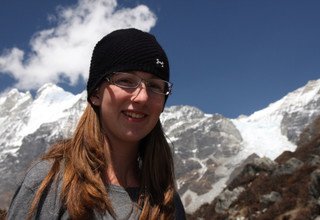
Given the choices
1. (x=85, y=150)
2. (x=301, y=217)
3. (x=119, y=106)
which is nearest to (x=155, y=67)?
(x=119, y=106)

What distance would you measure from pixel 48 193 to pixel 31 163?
0.29 m

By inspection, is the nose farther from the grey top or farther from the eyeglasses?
the grey top

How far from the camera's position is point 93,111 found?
11.2 feet

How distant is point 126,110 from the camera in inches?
130

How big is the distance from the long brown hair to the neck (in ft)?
0.20

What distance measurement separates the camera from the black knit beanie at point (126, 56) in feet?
10.8

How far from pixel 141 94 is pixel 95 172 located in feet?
2.10

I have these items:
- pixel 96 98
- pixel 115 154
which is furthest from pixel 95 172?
pixel 96 98

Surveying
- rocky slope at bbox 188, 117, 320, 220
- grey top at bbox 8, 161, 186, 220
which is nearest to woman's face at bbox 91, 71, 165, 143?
grey top at bbox 8, 161, 186, 220

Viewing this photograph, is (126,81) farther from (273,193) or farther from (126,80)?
(273,193)

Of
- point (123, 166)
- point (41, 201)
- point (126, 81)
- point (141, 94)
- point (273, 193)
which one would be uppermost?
point (273, 193)

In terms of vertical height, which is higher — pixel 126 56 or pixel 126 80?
pixel 126 56

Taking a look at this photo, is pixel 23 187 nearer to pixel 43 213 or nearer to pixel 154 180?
pixel 43 213

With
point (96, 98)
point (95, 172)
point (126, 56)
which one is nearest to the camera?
point (95, 172)
